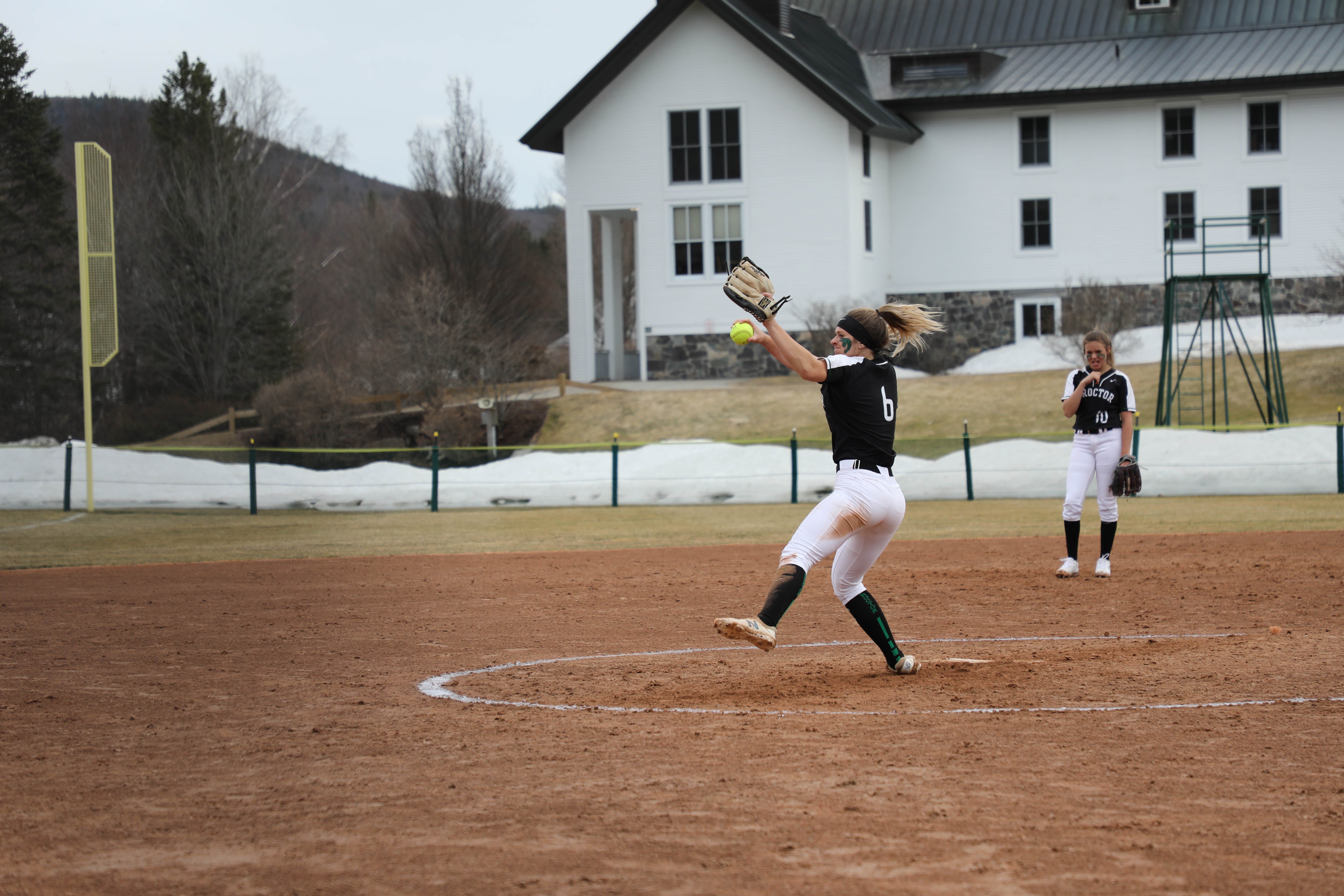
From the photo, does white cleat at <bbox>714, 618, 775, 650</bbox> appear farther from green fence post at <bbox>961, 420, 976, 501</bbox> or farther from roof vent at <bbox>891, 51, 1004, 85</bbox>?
roof vent at <bbox>891, 51, 1004, 85</bbox>

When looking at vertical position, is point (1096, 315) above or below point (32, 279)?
below

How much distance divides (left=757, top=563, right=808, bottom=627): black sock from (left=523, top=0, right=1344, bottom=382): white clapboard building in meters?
31.0

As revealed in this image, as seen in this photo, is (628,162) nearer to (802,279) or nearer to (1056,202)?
(802,279)

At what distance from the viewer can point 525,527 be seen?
20.1 metres

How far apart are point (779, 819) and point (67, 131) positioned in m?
67.9

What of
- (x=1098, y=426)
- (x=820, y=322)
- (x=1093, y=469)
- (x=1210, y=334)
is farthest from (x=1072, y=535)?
(x=1210, y=334)

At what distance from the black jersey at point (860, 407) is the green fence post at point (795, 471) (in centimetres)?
1427

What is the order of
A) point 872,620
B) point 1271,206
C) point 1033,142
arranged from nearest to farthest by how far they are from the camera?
point 872,620
point 1271,206
point 1033,142

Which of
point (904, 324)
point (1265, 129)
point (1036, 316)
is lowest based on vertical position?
point (904, 324)

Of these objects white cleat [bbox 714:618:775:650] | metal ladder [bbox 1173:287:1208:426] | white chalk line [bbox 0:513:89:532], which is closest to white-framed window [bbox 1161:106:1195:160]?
metal ladder [bbox 1173:287:1208:426]

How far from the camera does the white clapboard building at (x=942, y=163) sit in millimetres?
37844

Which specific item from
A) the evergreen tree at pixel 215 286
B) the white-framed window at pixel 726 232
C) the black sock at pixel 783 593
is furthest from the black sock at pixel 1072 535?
the evergreen tree at pixel 215 286

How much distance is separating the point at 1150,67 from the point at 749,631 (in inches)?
1473

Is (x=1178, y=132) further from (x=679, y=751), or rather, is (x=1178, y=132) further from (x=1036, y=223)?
(x=679, y=751)
